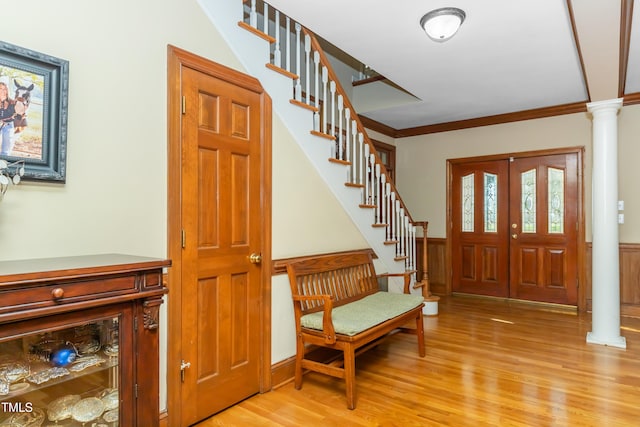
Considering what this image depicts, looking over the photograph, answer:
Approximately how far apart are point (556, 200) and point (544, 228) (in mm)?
390

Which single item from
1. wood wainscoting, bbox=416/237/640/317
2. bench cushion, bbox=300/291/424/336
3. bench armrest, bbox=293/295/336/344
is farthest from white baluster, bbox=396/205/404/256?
wood wainscoting, bbox=416/237/640/317

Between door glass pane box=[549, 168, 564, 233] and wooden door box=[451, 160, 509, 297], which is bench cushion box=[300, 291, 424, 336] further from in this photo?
door glass pane box=[549, 168, 564, 233]

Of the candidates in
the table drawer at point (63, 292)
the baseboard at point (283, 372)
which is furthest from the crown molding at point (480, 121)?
the table drawer at point (63, 292)

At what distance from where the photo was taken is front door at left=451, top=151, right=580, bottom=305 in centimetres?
505

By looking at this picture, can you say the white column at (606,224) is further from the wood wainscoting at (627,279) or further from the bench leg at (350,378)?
the bench leg at (350,378)

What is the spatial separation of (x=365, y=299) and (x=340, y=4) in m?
2.29

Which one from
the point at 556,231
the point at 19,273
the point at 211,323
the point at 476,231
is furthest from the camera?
the point at 476,231

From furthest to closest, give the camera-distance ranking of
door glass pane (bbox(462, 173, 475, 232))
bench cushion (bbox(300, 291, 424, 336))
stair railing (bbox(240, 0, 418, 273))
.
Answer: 1. door glass pane (bbox(462, 173, 475, 232))
2. stair railing (bbox(240, 0, 418, 273))
3. bench cushion (bbox(300, 291, 424, 336))

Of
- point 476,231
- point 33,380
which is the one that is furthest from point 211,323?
point 476,231

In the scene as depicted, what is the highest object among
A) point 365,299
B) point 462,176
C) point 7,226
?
point 462,176

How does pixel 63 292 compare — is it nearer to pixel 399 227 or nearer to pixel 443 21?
pixel 443 21

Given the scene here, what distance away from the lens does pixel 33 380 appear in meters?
1.42

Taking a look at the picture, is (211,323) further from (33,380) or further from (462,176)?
(462,176)

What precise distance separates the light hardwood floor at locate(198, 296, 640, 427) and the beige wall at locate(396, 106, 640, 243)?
1.67 m
